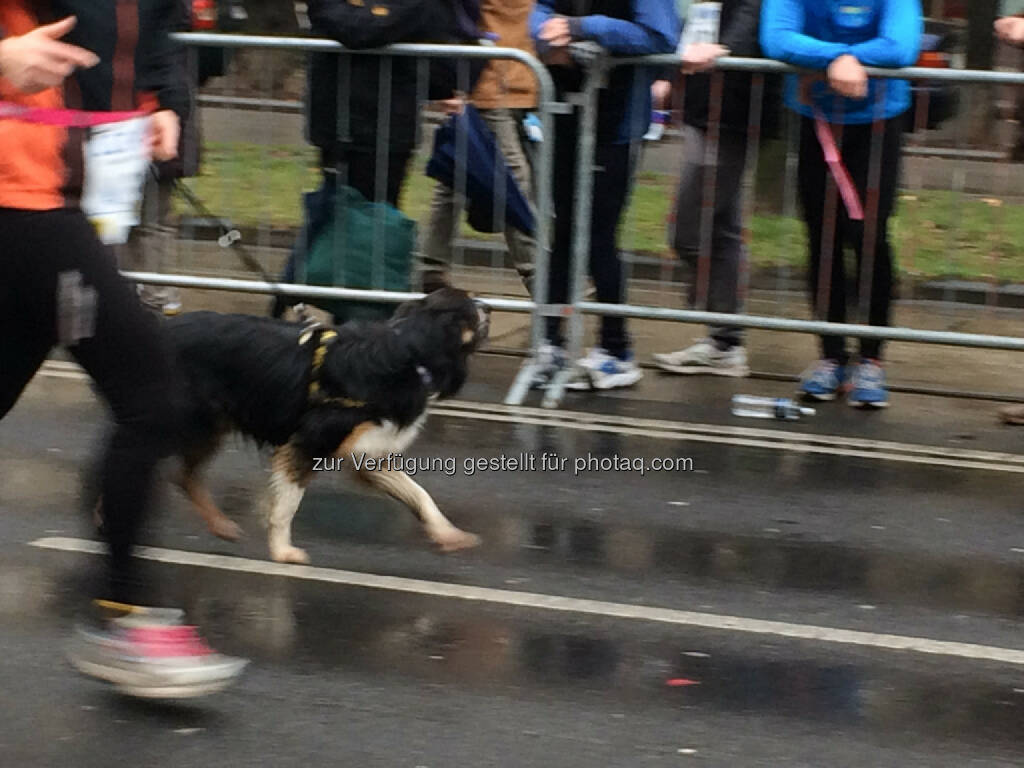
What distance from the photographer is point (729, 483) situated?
6.19m

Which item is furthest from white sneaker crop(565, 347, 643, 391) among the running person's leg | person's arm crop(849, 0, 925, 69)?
the running person's leg

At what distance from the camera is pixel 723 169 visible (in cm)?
770

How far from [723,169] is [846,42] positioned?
0.87 m

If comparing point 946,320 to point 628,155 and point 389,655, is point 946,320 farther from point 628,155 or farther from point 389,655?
point 389,655

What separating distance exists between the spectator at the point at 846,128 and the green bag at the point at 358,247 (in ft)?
6.32

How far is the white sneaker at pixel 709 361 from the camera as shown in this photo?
8062 mm

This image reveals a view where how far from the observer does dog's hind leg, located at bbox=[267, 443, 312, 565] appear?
504 cm

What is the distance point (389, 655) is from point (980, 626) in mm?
1808

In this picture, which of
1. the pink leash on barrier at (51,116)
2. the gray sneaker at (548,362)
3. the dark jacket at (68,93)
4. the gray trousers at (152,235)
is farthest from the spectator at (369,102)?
the pink leash on barrier at (51,116)

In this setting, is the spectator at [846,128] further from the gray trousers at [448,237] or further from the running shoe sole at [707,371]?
the gray trousers at [448,237]

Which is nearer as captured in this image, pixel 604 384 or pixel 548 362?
pixel 548 362

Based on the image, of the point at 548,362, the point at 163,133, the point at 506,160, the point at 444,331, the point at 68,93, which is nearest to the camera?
the point at 68,93

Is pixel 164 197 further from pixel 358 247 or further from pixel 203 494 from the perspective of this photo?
pixel 203 494

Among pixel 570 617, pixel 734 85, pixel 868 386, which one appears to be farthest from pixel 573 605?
pixel 734 85
